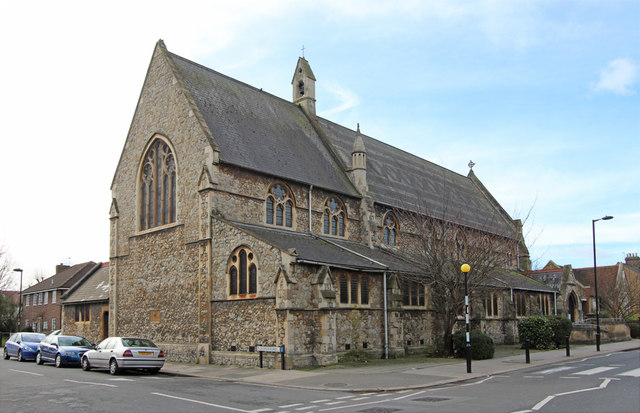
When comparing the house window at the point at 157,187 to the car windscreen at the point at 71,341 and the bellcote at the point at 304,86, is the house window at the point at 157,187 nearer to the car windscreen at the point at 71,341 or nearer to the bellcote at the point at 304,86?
the car windscreen at the point at 71,341

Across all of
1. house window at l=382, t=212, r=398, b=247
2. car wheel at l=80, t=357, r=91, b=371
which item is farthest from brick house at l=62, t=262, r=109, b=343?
house window at l=382, t=212, r=398, b=247

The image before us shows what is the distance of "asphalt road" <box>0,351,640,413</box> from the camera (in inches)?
487

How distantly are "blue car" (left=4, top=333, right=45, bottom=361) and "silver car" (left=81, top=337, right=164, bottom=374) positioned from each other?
8.55m

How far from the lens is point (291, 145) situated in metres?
31.1

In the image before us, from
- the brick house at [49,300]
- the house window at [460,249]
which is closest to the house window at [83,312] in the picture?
the brick house at [49,300]

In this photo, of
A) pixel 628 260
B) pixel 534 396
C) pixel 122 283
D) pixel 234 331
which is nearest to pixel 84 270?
pixel 122 283

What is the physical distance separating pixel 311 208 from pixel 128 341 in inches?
441

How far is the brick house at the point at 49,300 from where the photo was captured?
177 ft

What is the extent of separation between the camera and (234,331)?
23.2 metres

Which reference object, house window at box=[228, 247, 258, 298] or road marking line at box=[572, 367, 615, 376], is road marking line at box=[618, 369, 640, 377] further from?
house window at box=[228, 247, 258, 298]

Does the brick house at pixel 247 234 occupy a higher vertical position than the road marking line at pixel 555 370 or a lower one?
higher

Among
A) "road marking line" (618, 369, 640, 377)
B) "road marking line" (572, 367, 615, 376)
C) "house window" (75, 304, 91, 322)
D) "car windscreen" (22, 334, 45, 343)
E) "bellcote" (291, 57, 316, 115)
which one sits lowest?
"road marking line" (572, 367, 615, 376)

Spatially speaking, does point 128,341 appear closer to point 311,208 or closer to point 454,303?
point 311,208

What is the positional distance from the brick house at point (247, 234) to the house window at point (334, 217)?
0.08 metres
